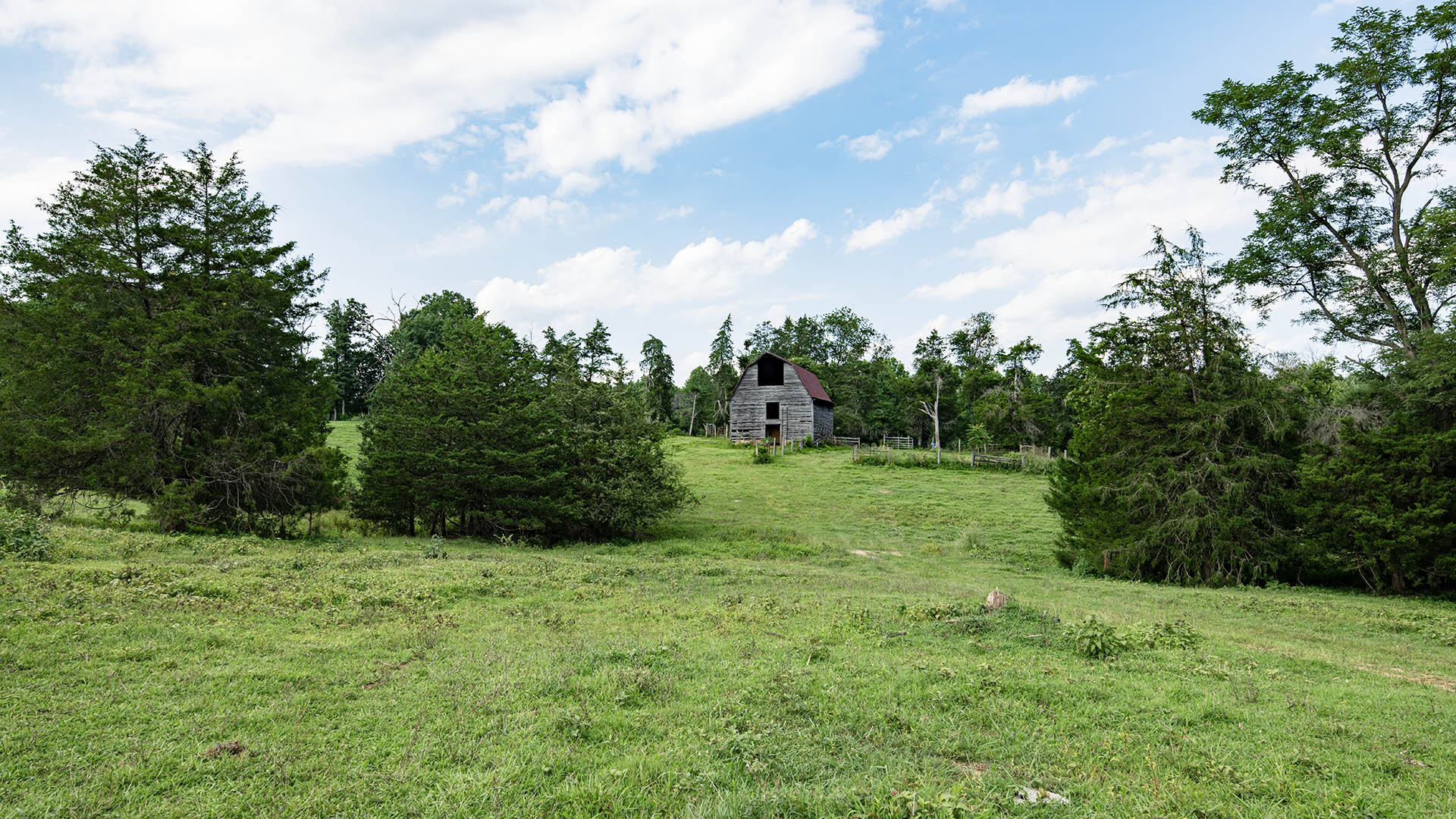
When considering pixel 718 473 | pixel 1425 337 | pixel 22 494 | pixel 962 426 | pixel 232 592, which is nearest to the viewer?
pixel 232 592

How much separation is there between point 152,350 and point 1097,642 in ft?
66.7

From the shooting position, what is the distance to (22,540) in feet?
34.0

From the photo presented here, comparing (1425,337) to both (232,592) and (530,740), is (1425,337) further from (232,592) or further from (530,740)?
(232,592)

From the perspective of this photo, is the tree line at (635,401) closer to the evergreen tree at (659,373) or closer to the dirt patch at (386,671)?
the dirt patch at (386,671)

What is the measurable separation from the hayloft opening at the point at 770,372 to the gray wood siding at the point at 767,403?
0.82 ft

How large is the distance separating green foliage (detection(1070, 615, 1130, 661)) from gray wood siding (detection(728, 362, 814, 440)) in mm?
39775

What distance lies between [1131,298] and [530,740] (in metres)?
19.9

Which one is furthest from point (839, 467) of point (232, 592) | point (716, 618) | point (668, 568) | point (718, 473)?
point (232, 592)

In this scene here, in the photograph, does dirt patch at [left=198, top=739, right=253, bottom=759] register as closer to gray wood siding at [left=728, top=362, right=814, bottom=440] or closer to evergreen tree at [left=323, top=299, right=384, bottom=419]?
gray wood siding at [left=728, top=362, right=814, bottom=440]

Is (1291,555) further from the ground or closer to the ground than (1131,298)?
closer to the ground

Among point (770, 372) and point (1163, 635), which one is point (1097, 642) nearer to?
point (1163, 635)

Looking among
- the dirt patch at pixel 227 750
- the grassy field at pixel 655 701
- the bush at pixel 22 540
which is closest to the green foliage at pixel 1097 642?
the grassy field at pixel 655 701

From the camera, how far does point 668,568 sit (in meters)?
14.7

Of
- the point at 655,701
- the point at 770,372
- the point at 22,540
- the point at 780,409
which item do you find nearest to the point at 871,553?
the point at 655,701
